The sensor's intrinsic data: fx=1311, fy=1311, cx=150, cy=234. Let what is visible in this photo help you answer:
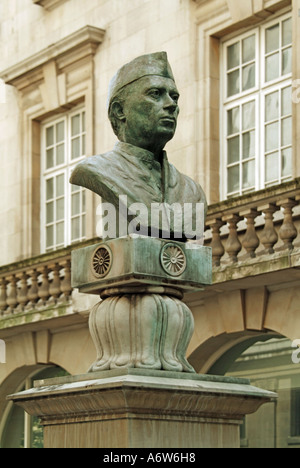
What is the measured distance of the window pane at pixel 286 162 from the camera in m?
16.5

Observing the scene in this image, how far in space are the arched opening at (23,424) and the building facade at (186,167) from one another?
0.03 meters

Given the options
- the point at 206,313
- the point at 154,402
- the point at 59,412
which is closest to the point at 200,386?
the point at 154,402

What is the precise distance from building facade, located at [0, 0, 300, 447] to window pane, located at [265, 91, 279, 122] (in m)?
0.02

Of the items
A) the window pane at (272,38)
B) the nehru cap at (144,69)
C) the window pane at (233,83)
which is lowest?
the nehru cap at (144,69)

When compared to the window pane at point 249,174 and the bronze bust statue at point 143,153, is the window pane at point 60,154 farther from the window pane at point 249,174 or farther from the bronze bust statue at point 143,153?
the bronze bust statue at point 143,153

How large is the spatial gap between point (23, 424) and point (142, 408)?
44.6 feet

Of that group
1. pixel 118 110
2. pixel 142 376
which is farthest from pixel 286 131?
pixel 142 376

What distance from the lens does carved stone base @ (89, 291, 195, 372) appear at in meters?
8.32

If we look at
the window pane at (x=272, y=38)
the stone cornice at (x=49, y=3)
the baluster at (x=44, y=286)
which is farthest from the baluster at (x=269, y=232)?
the stone cornice at (x=49, y=3)

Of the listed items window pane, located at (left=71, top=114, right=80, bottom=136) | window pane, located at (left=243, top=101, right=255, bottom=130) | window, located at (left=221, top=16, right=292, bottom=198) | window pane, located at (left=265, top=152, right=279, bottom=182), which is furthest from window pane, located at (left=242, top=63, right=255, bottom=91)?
window pane, located at (left=71, top=114, right=80, bottom=136)

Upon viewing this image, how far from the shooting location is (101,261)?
8.52 meters

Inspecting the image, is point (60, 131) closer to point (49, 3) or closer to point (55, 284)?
point (49, 3)

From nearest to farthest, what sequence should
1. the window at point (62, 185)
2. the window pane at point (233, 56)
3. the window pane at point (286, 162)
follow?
the window pane at point (286, 162)
the window pane at point (233, 56)
the window at point (62, 185)

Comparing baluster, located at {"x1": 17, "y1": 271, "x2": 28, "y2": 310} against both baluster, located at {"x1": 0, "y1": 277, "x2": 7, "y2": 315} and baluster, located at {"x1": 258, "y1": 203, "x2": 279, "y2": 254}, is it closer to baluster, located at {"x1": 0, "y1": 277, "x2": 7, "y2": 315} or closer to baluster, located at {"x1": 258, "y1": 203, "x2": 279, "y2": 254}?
baluster, located at {"x1": 0, "y1": 277, "x2": 7, "y2": 315}
